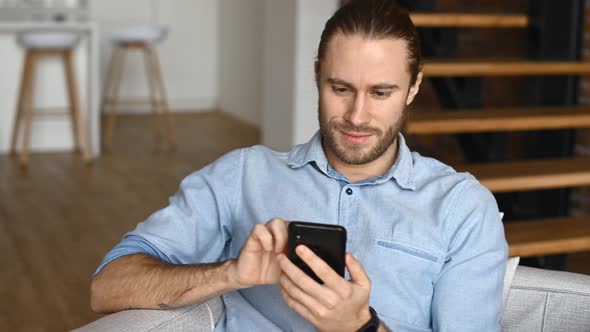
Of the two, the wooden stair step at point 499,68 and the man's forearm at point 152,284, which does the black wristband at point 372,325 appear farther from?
the wooden stair step at point 499,68

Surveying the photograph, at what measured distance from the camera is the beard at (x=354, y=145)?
1717 mm

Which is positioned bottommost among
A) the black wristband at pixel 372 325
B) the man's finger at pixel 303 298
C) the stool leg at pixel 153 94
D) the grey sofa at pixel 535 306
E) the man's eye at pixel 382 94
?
the stool leg at pixel 153 94

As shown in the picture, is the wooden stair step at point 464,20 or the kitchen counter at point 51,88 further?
the kitchen counter at point 51,88

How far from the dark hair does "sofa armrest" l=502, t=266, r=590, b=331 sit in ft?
1.57

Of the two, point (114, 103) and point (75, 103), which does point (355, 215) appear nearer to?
point (75, 103)

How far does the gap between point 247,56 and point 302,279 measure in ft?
20.7

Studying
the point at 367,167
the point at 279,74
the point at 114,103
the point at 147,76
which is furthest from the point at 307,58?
the point at 147,76

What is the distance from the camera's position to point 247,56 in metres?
7.57

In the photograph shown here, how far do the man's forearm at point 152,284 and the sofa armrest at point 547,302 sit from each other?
620mm

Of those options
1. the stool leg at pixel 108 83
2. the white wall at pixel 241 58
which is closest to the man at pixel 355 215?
the white wall at pixel 241 58

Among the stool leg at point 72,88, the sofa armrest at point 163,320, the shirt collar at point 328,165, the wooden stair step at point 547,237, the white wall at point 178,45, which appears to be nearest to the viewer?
the sofa armrest at point 163,320

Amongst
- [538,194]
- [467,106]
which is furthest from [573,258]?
[467,106]

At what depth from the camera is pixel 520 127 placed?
131 inches

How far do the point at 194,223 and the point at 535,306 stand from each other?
712 mm
